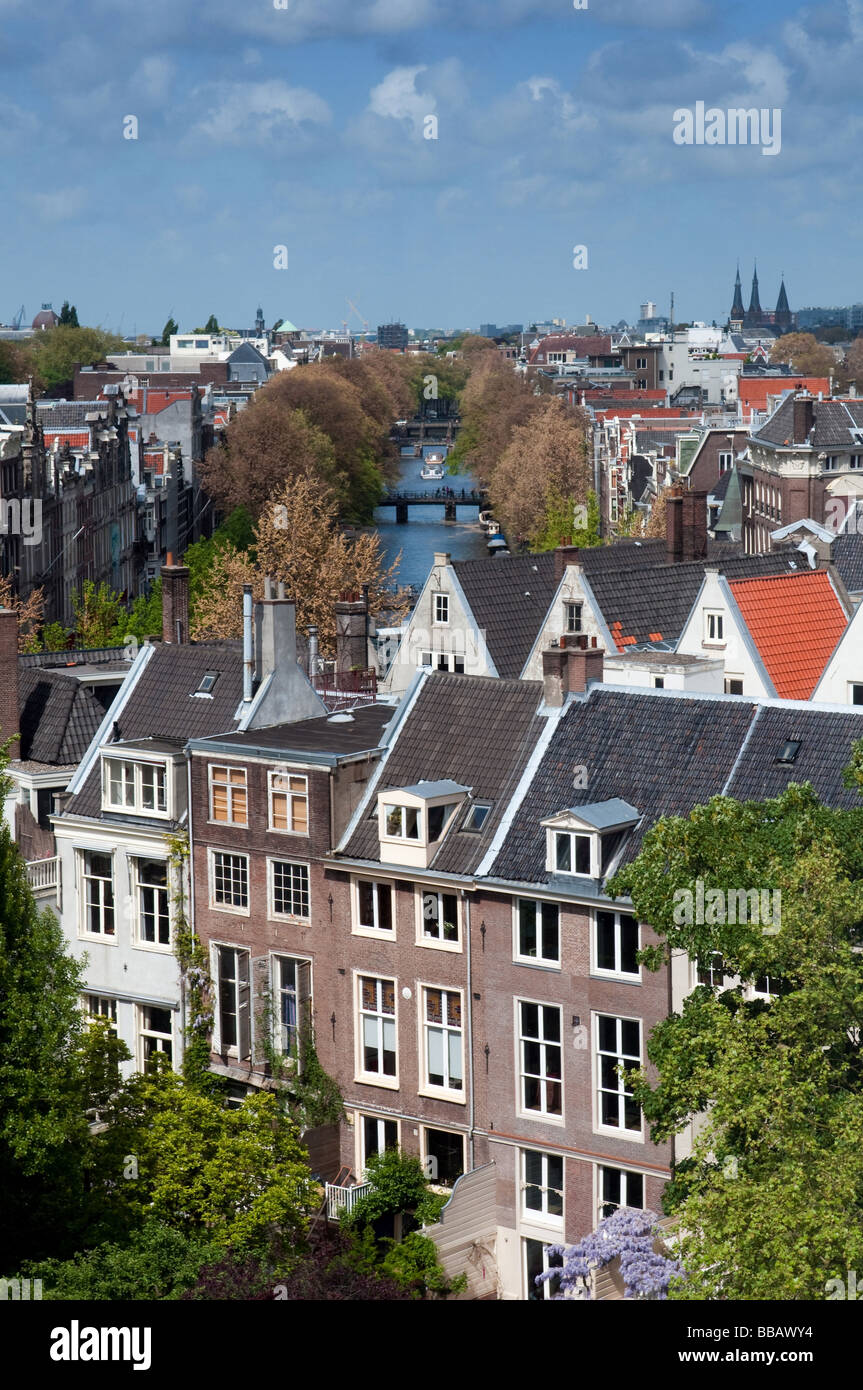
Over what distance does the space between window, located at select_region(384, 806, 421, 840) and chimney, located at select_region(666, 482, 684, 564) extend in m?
22.3

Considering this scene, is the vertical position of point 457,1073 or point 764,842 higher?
point 764,842

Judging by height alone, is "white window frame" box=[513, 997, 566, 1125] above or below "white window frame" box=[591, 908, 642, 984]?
below

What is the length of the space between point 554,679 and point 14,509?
184 feet

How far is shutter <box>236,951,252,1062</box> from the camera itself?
35562 millimetres

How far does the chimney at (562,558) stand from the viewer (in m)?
50.3

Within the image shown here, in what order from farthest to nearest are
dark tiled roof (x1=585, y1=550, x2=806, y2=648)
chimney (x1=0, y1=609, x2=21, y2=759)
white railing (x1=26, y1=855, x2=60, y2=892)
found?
dark tiled roof (x1=585, y1=550, x2=806, y2=648) → chimney (x1=0, y1=609, x2=21, y2=759) → white railing (x1=26, y1=855, x2=60, y2=892)

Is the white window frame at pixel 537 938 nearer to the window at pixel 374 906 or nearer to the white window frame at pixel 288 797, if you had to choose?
the window at pixel 374 906

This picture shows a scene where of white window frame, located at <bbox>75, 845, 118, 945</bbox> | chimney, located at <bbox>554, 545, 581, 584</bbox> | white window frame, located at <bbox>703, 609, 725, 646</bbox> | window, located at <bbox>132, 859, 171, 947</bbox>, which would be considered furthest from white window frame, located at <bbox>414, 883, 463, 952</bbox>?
chimney, located at <bbox>554, 545, 581, 584</bbox>

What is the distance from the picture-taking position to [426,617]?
5072cm

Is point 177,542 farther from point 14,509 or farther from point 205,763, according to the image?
point 205,763

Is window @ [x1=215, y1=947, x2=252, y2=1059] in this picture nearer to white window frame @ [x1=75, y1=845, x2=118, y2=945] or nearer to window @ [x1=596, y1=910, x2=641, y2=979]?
white window frame @ [x1=75, y1=845, x2=118, y2=945]

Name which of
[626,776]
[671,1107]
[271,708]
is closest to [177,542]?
[271,708]

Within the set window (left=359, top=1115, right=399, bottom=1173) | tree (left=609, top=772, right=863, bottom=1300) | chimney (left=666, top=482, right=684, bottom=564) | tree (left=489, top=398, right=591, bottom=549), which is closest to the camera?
tree (left=609, top=772, right=863, bottom=1300)
